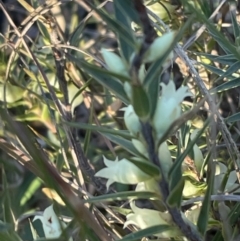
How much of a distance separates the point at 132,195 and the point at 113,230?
0.29 metres

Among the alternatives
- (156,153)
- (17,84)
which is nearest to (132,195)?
(156,153)

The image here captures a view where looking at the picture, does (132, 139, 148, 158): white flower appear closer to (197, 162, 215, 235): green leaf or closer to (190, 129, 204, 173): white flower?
→ (197, 162, 215, 235): green leaf

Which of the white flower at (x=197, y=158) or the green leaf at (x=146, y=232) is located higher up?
the green leaf at (x=146, y=232)

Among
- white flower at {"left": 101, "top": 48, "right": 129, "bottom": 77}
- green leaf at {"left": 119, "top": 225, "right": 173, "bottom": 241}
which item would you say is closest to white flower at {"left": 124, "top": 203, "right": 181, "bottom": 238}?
green leaf at {"left": 119, "top": 225, "right": 173, "bottom": 241}

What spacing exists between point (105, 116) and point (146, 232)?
26.7 inches

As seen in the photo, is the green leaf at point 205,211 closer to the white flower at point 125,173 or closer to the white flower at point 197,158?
the white flower at point 125,173

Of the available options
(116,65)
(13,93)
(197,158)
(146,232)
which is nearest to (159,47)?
(116,65)

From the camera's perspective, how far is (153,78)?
15.3 inches

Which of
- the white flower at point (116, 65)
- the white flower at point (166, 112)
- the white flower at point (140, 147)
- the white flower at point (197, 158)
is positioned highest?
the white flower at point (116, 65)

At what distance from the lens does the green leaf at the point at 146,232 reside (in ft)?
1.42

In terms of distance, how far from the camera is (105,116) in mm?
1108

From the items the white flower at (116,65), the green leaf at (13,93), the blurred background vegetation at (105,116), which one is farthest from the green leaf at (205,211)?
the green leaf at (13,93)

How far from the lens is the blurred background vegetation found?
1.45ft

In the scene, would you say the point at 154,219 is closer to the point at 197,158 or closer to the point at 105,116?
the point at 197,158
